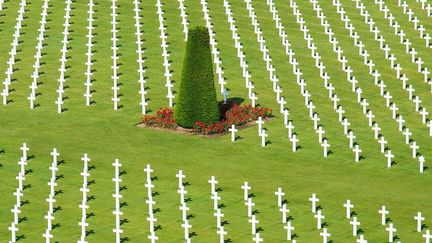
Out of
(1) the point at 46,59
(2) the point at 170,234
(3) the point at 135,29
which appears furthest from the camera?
(3) the point at 135,29

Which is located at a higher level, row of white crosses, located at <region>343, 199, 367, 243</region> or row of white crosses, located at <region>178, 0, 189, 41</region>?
row of white crosses, located at <region>178, 0, 189, 41</region>

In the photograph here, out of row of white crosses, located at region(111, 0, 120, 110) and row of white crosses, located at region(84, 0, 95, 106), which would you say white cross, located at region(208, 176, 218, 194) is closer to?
row of white crosses, located at region(111, 0, 120, 110)

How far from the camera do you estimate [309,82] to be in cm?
6519

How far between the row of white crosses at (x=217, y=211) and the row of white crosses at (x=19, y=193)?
6.15 m

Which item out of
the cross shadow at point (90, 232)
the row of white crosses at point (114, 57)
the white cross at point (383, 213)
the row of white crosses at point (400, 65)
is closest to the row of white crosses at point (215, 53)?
the row of white crosses at point (114, 57)

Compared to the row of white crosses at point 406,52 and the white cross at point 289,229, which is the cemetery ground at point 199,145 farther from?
the white cross at point 289,229

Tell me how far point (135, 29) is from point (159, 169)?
19.8 m

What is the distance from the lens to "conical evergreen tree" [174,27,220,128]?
5819 cm

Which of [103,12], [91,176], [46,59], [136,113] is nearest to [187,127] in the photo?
[136,113]

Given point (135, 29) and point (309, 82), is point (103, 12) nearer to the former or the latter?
point (135, 29)

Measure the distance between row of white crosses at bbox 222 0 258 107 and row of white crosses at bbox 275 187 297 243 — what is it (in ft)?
36.9

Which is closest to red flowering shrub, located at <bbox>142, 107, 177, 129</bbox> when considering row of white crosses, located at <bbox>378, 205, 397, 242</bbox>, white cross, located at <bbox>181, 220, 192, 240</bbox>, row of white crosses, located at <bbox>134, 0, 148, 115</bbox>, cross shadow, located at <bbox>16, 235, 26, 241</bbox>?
row of white crosses, located at <bbox>134, 0, 148, 115</bbox>

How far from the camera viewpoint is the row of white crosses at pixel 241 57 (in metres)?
62.2

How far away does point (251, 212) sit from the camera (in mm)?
49062
